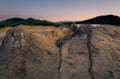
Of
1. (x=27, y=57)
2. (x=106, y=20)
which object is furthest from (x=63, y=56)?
(x=106, y=20)

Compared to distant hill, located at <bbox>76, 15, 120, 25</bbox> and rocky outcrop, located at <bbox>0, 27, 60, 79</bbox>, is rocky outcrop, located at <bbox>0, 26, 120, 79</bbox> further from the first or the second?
distant hill, located at <bbox>76, 15, 120, 25</bbox>

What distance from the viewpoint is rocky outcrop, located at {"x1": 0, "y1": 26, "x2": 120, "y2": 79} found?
7070 mm

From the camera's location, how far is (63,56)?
7.34 meters

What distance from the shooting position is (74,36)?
311 inches

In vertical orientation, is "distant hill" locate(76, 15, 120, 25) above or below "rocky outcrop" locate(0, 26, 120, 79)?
below

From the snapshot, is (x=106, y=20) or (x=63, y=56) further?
(x=106, y=20)

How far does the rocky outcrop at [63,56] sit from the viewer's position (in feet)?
23.2

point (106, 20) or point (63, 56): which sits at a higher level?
point (63, 56)

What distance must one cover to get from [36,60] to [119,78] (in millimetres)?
1780

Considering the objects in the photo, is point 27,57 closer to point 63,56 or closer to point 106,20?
point 63,56

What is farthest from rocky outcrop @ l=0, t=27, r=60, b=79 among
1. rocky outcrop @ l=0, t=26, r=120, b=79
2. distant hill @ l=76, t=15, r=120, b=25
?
distant hill @ l=76, t=15, r=120, b=25

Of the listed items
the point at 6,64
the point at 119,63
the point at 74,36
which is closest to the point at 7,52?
the point at 6,64

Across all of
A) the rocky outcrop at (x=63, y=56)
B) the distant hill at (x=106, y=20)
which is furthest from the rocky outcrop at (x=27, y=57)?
the distant hill at (x=106, y=20)

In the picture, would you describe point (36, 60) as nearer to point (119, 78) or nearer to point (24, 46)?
point (24, 46)
